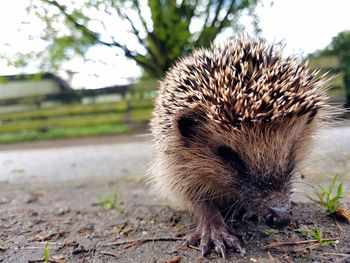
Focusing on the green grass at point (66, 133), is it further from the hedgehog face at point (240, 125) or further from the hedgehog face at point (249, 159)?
the hedgehog face at point (249, 159)

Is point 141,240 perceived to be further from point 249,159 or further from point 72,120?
point 72,120

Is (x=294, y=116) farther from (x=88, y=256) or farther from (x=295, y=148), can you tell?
(x=88, y=256)

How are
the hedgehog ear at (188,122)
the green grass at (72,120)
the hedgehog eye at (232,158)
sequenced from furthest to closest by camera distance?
the green grass at (72,120), the hedgehog ear at (188,122), the hedgehog eye at (232,158)

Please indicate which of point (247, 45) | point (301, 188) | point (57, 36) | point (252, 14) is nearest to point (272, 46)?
point (247, 45)

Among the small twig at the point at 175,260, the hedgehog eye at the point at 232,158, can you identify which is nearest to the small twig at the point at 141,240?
the small twig at the point at 175,260

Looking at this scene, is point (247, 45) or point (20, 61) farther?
point (20, 61)

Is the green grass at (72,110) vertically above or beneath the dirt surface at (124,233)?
beneath

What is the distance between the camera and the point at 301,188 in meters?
2.74

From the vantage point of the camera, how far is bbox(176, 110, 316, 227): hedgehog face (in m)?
1.90

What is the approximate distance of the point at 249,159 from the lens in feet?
6.76

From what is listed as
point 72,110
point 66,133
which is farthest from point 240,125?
point 72,110

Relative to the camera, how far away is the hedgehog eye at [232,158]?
2107 millimetres

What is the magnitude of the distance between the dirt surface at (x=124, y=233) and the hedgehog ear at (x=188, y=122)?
73 cm

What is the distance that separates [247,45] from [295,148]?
3.36 ft
